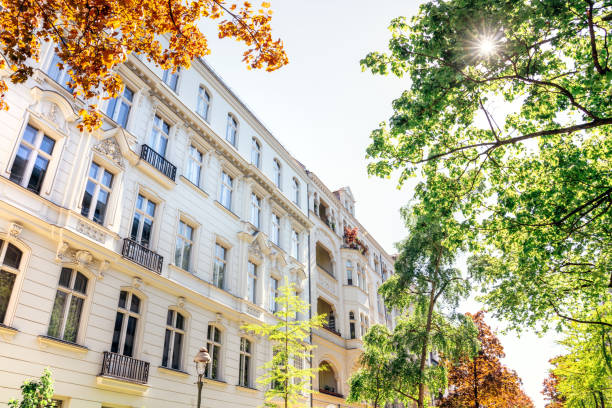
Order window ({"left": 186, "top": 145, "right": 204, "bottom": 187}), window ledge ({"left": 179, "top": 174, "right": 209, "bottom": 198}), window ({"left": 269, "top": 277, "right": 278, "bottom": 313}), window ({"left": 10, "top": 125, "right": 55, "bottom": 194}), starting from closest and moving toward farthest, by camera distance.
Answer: window ({"left": 10, "top": 125, "right": 55, "bottom": 194}) < window ledge ({"left": 179, "top": 174, "right": 209, "bottom": 198}) < window ({"left": 186, "top": 145, "right": 204, "bottom": 187}) < window ({"left": 269, "top": 277, "right": 278, "bottom": 313})

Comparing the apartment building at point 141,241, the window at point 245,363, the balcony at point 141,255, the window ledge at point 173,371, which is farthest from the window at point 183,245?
the window at point 245,363

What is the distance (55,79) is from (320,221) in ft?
69.4

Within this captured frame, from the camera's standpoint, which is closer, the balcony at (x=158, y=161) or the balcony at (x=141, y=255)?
the balcony at (x=141, y=255)

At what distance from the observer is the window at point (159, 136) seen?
57.2 feet

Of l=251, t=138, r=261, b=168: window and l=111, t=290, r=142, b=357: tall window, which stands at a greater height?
l=251, t=138, r=261, b=168: window

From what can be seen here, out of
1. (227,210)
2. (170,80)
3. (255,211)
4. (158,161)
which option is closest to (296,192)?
(255,211)

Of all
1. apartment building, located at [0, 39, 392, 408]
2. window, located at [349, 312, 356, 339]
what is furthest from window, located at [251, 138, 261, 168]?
window, located at [349, 312, 356, 339]

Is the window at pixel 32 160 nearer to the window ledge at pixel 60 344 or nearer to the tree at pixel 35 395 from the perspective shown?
the window ledge at pixel 60 344

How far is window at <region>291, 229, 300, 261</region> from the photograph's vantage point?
26.8m

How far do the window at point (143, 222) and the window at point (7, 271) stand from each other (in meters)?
4.02

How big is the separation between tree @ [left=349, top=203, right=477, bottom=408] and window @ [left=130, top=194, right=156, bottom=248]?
11.7 metres

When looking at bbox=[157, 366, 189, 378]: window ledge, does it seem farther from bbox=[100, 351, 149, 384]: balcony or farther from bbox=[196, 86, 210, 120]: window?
bbox=[196, 86, 210, 120]: window

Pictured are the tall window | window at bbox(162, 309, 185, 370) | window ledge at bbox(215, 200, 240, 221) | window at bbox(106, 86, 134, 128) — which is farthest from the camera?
window ledge at bbox(215, 200, 240, 221)

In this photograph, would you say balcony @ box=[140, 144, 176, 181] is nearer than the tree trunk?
Yes
